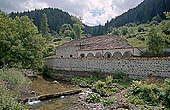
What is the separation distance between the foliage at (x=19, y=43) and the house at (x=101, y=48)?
8.90m

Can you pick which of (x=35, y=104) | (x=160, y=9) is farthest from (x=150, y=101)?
(x=160, y=9)

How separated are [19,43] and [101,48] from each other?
41.3ft

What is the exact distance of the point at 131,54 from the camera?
1000 inches

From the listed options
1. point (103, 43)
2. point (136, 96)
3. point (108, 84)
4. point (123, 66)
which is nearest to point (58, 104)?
point (136, 96)

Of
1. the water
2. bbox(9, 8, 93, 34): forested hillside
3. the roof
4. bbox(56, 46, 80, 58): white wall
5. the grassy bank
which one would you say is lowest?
the water

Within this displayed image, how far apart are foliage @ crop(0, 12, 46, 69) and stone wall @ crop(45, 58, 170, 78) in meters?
4.25

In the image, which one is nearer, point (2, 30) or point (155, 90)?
point (155, 90)

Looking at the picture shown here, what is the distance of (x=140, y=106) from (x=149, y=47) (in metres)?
23.3

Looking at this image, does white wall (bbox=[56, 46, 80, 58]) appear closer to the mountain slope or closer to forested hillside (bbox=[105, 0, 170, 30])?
the mountain slope

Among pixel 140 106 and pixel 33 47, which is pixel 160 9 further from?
pixel 140 106

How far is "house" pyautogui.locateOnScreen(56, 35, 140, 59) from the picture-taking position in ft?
84.4

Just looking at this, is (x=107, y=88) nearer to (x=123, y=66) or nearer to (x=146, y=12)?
(x=123, y=66)

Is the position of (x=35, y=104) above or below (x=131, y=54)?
below

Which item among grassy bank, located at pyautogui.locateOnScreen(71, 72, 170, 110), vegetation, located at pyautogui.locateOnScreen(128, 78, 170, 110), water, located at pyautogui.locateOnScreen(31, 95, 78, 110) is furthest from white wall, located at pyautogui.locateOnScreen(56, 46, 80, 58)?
vegetation, located at pyautogui.locateOnScreen(128, 78, 170, 110)
